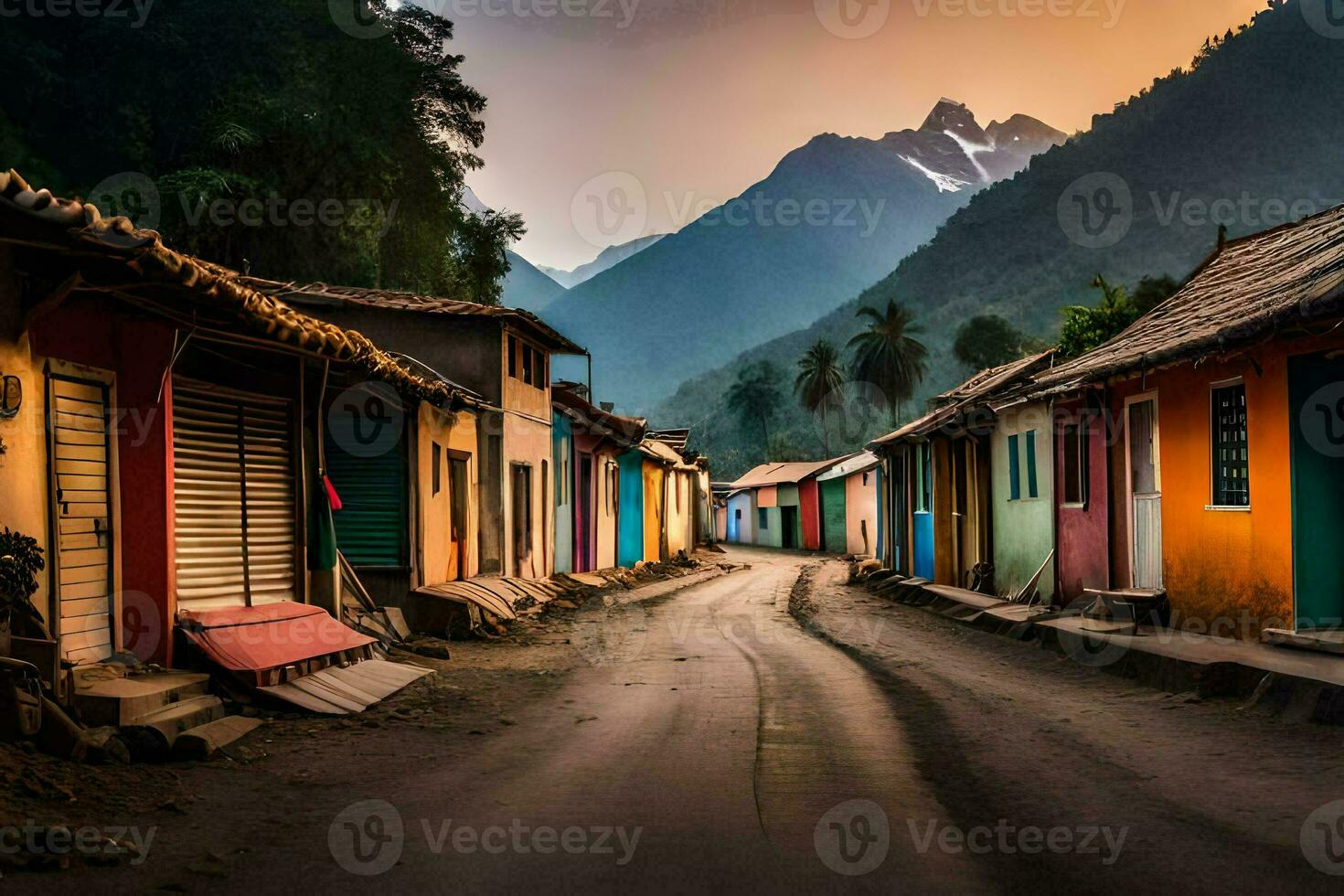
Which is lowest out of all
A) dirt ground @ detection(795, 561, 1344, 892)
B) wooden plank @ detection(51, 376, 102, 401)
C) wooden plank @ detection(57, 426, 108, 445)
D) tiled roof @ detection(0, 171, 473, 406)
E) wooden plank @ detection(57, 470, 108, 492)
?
dirt ground @ detection(795, 561, 1344, 892)

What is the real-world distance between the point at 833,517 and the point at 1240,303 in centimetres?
3995

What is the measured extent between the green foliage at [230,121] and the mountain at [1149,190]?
198ft

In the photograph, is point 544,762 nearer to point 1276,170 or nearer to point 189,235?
Answer: point 189,235

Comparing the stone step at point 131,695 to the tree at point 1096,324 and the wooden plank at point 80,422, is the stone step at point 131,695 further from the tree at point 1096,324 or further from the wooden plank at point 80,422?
the tree at point 1096,324

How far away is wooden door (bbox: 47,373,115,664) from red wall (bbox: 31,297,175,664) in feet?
0.48

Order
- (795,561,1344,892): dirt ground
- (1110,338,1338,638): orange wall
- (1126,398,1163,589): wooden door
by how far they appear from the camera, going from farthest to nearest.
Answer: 1. (1126,398,1163,589): wooden door
2. (1110,338,1338,638): orange wall
3. (795,561,1344,892): dirt ground

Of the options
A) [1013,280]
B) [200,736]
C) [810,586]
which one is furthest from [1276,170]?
[200,736]

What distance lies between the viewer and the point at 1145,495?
517 inches

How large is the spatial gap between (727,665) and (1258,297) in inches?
269

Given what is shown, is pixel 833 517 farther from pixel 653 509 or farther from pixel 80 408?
pixel 80 408

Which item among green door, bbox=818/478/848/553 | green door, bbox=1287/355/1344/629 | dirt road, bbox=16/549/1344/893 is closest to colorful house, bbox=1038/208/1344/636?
green door, bbox=1287/355/1344/629

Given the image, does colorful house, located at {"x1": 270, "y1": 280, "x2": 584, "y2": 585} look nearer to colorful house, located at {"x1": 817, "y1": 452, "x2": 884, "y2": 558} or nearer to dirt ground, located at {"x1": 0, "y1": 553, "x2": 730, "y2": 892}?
dirt ground, located at {"x1": 0, "y1": 553, "x2": 730, "y2": 892}

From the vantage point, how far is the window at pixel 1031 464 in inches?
650

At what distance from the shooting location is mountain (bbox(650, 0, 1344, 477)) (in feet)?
280
